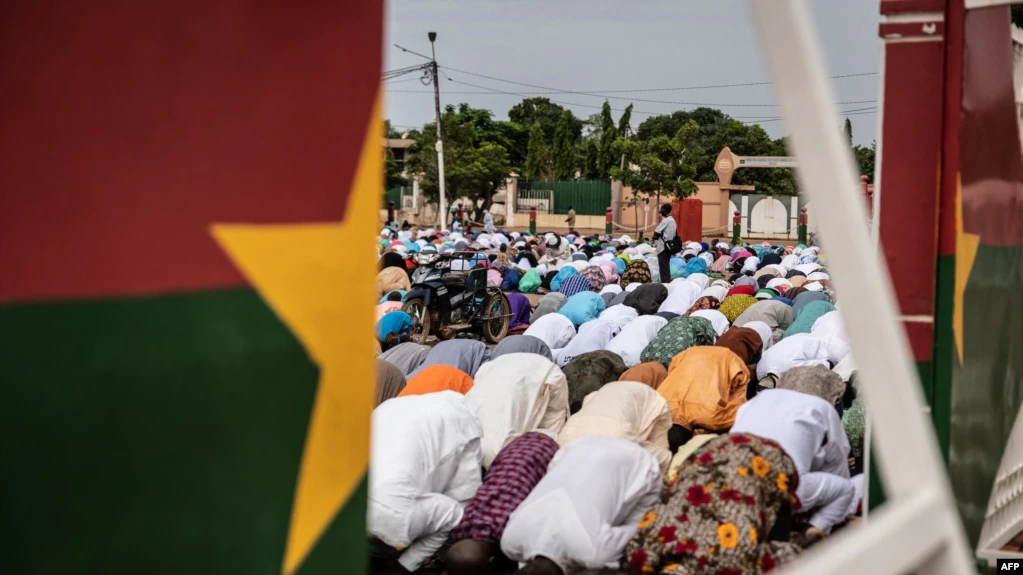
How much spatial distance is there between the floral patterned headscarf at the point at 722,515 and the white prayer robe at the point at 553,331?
4.35m

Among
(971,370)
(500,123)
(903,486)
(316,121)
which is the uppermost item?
(500,123)

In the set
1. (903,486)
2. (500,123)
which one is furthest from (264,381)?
(500,123)

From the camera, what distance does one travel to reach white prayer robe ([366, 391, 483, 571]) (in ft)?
13.2

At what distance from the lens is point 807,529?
429 centimetres

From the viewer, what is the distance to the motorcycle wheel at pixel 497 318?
32.4 feet

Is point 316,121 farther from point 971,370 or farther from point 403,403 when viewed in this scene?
point 403,403

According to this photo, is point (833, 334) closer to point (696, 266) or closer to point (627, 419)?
point (627, 419)

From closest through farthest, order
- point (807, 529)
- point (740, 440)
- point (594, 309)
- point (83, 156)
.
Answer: point (83, 156)
point (740, 440)
point (807, 529)
point (594, 309)

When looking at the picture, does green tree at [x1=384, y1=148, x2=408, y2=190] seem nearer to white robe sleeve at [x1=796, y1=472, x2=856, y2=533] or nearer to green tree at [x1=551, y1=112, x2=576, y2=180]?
green tree at [x1=551, y1=112, x2=576, y2=180]

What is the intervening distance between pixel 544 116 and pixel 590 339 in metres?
51.0

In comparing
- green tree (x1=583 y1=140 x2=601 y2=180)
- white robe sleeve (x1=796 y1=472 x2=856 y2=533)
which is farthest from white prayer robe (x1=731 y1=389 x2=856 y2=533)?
green tree (x1=583 y1=140 x2=601 y2=180)

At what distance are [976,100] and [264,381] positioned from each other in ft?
8.52

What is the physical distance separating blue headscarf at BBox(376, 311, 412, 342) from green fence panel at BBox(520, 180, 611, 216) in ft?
83.9

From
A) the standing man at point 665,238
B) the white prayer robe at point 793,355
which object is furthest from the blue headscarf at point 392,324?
the standing man at point 665,238
